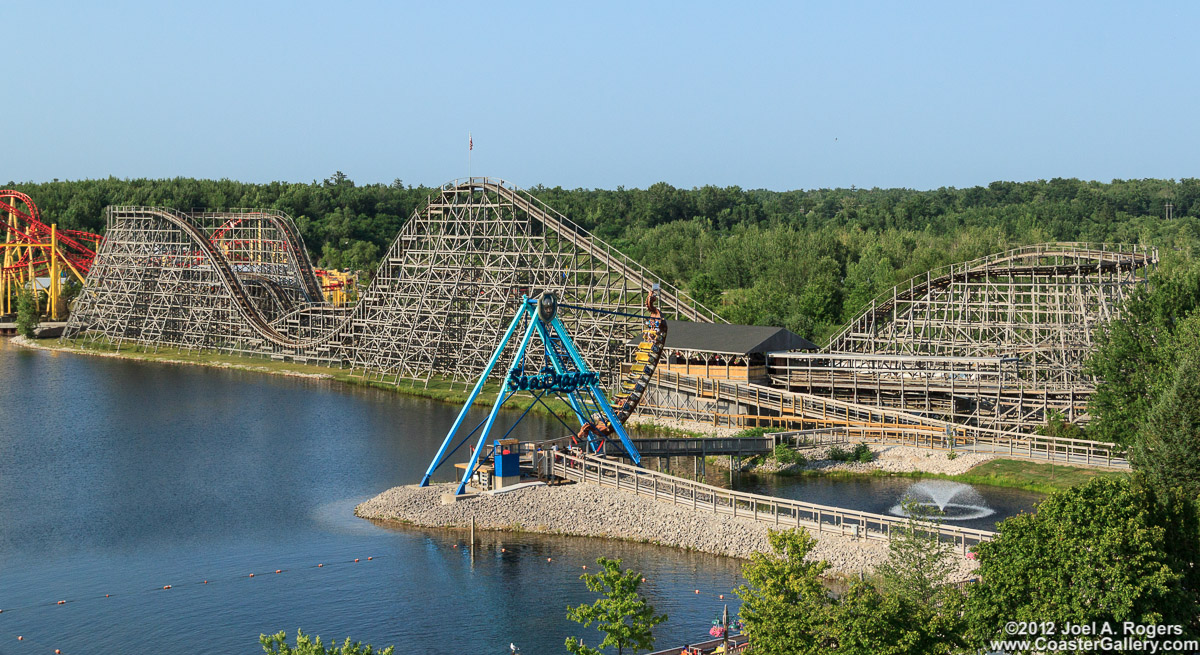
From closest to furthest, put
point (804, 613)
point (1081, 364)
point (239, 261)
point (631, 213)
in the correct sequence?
point (804, 613), point (1081, 364), point (239, 261), point (631, 213)

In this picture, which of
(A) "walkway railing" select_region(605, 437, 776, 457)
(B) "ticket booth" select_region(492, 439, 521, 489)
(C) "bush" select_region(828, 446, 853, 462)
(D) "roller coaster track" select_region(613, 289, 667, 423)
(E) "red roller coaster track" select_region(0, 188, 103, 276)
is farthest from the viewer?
(E) "red roller coaster track" select_region(0, 188, 103, 276)

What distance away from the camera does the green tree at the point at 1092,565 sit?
20.3 meters

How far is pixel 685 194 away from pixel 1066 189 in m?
51.2

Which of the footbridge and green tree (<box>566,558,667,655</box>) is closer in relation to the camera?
green tree (<box>566,558,667,655</box>)

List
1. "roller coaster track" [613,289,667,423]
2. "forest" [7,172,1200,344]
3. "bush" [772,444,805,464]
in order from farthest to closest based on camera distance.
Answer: "forest" [7,172,1200,344]
"roller coaster track" [613,289,667,423]
"bush" [772,444,805,464]

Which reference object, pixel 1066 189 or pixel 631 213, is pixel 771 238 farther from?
pixel 1066 189

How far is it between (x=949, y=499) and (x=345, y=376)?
39932 millimetres

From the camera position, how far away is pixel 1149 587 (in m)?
20.3

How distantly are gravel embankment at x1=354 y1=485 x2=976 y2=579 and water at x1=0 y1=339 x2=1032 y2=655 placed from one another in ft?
2.03

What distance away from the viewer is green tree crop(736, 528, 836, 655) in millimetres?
21469

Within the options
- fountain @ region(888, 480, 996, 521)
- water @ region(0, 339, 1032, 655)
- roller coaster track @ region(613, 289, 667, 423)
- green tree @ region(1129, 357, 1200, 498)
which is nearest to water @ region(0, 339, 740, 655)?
water @ region(0, 339, 1032, 655)

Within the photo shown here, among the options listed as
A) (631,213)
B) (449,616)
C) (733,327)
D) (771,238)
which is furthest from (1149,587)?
(631,213)

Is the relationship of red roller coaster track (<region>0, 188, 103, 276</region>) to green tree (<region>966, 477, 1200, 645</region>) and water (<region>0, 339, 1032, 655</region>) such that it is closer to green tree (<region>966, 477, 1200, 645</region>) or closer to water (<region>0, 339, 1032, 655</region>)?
water (<region>0, 339, 1032, 655</region>)

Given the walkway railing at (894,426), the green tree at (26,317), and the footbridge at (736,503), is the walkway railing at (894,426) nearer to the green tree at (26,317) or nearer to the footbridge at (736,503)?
the footbridge at (736,503)
